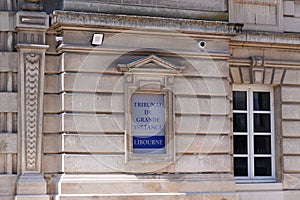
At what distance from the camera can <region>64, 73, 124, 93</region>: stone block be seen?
48.0 ft

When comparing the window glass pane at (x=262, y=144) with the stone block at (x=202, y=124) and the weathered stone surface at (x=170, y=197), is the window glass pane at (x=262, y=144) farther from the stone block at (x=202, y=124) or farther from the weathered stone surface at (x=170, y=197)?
the weathered stone surface at (x=170, y=197)

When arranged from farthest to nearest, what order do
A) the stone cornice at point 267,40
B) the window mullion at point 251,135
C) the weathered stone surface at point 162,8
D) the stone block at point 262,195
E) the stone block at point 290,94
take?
the stone block at point 290,94, the window mullion at point 251,135, the stone cornice at point 267,40, the stone block at point 262,195, the weathered stone surface at point 162,8

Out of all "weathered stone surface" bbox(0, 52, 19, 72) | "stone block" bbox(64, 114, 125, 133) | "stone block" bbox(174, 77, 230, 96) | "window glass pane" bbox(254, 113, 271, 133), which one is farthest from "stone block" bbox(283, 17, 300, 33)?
"weathered stone surface" bbox(0, 52, 19, 72)

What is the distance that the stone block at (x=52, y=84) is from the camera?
580 inches

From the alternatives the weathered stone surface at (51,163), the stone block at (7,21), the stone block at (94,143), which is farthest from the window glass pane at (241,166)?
the stone block at (7,21)

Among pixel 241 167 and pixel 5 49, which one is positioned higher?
pixel 5 49

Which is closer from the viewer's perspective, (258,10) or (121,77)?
(121,77)

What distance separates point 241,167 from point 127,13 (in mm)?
4348

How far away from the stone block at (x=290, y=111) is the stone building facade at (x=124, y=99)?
1.18m

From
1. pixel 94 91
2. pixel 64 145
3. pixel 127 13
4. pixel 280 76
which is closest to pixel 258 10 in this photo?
pixel 280 76

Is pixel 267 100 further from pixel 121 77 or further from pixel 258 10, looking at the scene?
pixel 121 77

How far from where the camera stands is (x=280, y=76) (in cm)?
1714

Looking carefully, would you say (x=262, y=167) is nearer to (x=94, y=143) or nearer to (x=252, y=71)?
(x=252, y=71)

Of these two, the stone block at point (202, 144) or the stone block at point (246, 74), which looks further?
the stone block at point (246, 74)
